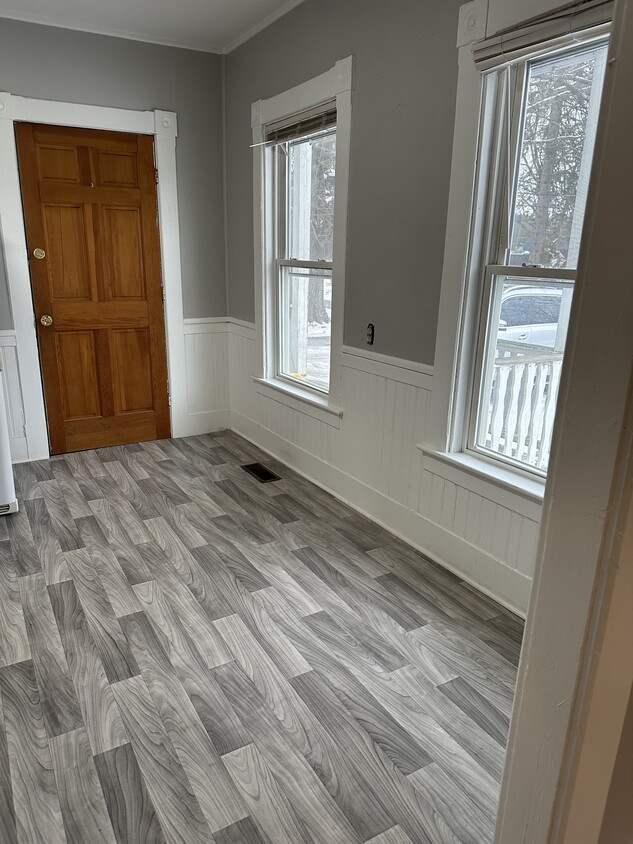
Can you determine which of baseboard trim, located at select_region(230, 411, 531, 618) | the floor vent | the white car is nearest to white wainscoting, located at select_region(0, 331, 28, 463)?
the floor vent

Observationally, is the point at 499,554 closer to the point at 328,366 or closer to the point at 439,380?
the point at 439,380

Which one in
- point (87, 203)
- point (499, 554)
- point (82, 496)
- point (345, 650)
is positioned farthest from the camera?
point (87, 203)

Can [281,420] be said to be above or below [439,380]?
below

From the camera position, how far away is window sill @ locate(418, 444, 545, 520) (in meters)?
2.19

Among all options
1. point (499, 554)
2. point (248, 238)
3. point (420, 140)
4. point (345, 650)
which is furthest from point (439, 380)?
point (248, 238)

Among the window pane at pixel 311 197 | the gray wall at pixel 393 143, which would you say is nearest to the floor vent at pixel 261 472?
the gray wall at pixel 393 143

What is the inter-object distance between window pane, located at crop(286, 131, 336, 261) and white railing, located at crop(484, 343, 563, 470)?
1.38 m

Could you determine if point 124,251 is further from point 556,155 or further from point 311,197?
point 556,155

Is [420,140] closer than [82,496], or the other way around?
[420,140]

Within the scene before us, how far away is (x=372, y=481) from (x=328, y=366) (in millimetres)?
776

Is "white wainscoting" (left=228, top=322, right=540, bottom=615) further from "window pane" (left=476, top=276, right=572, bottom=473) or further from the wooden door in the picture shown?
the wooden door

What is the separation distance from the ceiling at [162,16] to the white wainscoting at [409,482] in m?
2.05

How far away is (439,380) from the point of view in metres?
2.50

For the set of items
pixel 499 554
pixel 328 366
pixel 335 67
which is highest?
pixel 335 67
